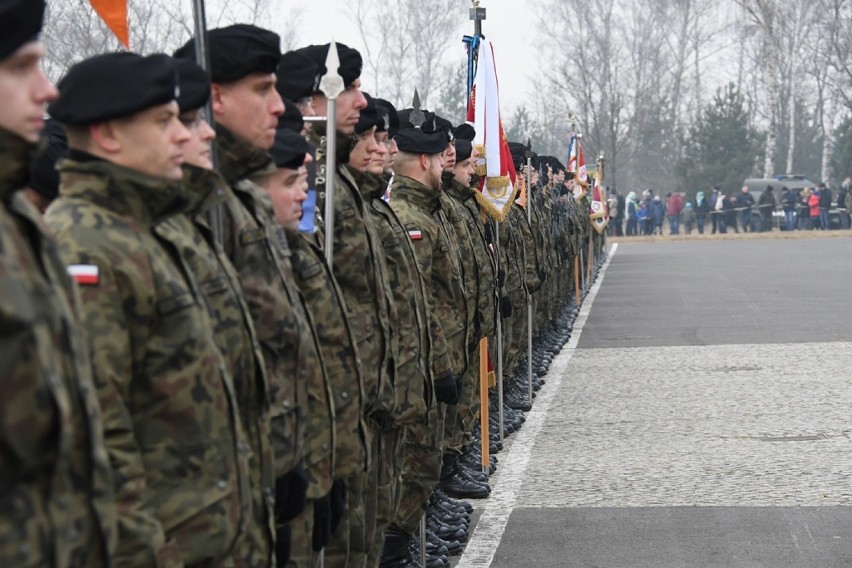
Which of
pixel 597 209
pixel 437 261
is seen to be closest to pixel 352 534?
pixel 437 261

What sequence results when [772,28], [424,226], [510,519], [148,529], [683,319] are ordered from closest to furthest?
1. [148,529]
2. [424,226]
3. [510,519]
4. [683,319]
5. [772,28]

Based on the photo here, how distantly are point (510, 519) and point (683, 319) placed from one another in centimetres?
1209

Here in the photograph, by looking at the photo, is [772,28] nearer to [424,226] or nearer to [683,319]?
[683,319]

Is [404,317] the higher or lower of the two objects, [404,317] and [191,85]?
the lower

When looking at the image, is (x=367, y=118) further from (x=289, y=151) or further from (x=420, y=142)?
(x=420, y=142)

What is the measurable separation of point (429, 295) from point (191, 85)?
12.7ft

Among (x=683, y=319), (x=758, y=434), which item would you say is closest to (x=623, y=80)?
(x=683, y=319)

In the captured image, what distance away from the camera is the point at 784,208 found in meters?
53.9

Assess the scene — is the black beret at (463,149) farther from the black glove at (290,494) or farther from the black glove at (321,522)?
the black glove at (290,494)

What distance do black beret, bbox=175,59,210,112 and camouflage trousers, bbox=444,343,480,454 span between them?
468cm

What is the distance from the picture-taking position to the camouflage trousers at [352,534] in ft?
16.8

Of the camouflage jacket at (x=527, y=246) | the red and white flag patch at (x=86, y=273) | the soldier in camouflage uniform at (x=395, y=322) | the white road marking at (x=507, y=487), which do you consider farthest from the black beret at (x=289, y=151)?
the camouflage jacket at (x=527, y=246)

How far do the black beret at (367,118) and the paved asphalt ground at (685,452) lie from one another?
2.19 m

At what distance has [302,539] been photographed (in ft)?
14.5
